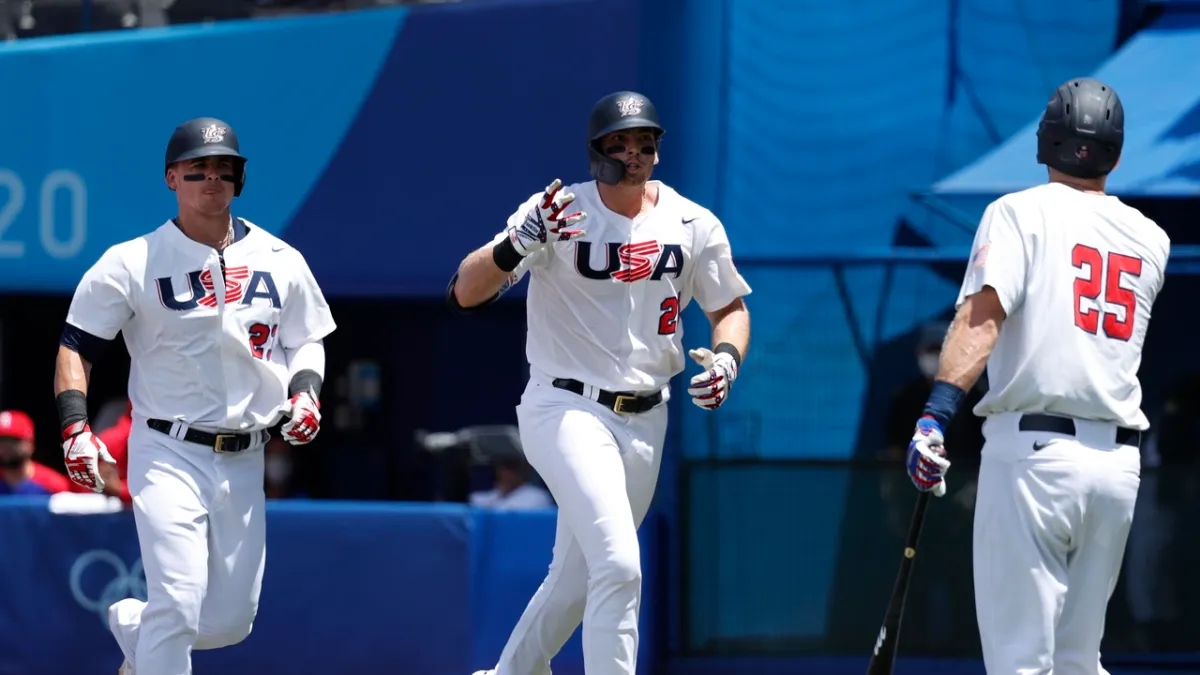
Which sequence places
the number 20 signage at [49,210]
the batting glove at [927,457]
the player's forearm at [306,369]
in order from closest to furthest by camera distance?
the batting glove at [927,457] → the player's forearm at [306,369] → the number 20 signage at [49,210]

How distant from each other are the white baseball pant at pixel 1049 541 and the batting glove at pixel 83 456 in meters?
2.88

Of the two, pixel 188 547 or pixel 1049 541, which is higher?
pixel 1049 541

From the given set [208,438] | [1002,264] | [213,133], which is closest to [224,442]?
[208,438]

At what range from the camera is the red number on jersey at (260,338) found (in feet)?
21.2

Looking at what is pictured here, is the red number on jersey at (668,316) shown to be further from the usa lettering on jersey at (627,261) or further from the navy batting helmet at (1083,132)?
the navy batting helmet at (1083,132)

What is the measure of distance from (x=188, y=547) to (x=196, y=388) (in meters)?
0.56

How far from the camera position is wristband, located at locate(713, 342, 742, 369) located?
6273 mm

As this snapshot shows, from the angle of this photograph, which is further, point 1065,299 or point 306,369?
point 306,369

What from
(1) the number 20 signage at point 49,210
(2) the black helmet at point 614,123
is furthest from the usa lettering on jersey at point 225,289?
(1) the number 20 signage at point 49,210

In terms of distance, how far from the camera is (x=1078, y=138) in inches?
221

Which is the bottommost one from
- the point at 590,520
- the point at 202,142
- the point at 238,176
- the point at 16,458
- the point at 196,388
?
the point at 16,458

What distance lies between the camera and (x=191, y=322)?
20.8ft

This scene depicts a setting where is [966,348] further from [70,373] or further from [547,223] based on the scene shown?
[70,373]

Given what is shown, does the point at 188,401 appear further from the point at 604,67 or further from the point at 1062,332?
the point at 604,67
